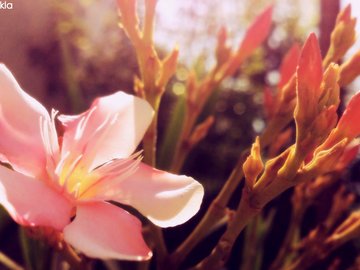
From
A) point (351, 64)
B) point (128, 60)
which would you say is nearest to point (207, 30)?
point (128, 60)

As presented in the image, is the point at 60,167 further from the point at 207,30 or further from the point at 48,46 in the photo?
the point at 207,30

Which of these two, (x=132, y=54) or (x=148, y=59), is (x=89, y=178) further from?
(x=132, y=54)

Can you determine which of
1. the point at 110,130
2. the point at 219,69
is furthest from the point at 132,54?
the point at 110,130

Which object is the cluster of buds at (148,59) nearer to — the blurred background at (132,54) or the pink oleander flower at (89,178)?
the pink oleander flower at (89,178)

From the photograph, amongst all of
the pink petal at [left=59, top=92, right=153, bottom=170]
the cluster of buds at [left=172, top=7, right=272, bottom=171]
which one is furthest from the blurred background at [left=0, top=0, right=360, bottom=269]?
the pink petal at [left=59, top=92, right=153, bottom=170]

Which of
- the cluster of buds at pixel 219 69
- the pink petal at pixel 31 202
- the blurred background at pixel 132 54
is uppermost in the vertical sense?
the pink petal at pixel 31 202

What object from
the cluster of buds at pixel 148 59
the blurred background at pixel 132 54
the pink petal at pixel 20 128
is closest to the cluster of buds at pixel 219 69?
the cluster of buds at pixel 148 59
